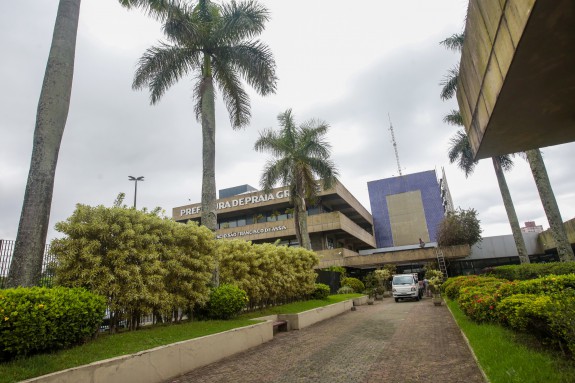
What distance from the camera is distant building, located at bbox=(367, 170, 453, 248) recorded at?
170 feet

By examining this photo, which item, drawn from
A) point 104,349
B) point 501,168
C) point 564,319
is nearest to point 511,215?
point 501,168

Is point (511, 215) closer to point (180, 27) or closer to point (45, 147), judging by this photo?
point (180, 27)

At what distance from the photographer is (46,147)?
7.21 metres

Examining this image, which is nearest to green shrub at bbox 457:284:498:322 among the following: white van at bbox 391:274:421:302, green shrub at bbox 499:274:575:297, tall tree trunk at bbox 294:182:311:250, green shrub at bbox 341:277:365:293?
green shrub at bbox 499:274:575:297

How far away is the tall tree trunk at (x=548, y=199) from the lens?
17.1m

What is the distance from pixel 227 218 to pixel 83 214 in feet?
122

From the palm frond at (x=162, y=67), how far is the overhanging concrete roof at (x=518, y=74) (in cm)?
1138

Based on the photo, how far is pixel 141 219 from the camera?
8.28m

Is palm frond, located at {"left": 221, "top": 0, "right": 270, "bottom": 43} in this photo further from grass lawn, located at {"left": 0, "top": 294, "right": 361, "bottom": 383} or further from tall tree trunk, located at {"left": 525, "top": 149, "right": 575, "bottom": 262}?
tall tree trunk, located at {"left": 525, "top": 149, "right": 575, "bottom": 262}

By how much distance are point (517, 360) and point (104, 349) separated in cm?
654

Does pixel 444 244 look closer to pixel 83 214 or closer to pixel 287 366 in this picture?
pixel 287 366

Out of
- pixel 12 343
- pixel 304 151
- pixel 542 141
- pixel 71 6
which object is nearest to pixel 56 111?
pixel 71 6

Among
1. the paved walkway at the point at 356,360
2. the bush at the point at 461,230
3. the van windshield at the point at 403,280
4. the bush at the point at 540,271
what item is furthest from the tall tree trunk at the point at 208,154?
the bush at the point at 461,230

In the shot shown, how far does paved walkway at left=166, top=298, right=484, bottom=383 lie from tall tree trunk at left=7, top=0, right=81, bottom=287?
3.55 m
